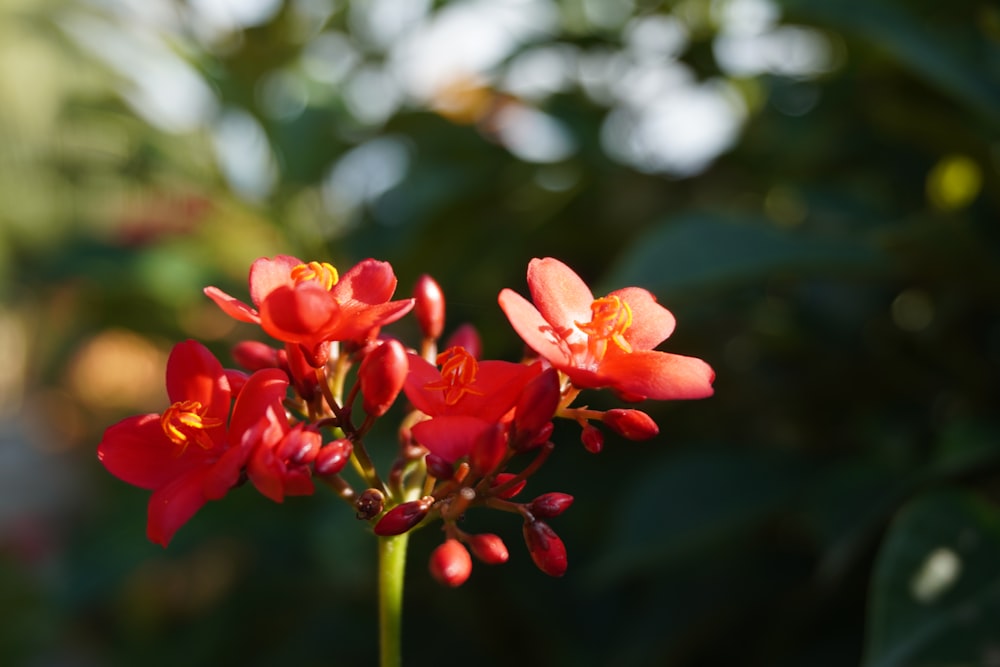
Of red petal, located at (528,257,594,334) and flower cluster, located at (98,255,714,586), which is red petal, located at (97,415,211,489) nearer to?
flower cluster, located at (98,255,714,586)

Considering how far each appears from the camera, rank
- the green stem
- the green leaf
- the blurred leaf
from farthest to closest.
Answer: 1. the blurred leaf
2. the green leaf
3. the green stem

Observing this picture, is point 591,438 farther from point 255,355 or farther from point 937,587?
point 937,587

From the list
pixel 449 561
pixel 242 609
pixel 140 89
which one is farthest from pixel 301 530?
pixel 449 561

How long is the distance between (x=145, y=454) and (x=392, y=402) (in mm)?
138

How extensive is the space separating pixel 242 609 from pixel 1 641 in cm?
Answer: 91

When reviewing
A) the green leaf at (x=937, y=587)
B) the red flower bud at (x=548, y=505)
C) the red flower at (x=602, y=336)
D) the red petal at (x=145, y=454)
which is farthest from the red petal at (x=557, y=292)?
the green leaf at (x=937, y=587)

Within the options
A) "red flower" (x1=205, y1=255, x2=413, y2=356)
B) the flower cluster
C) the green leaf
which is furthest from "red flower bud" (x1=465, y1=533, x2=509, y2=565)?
the green leaf

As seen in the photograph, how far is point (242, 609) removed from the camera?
5.32 feet

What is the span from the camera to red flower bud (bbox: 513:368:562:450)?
17.7 inches

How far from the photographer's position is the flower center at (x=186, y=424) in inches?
19.4

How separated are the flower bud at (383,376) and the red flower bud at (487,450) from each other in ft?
0.18

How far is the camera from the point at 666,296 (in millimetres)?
1029

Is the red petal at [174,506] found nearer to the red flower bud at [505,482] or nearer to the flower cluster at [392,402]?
the flower cluster at [392,402]

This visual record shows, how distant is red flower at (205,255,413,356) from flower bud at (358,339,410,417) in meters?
0.02
